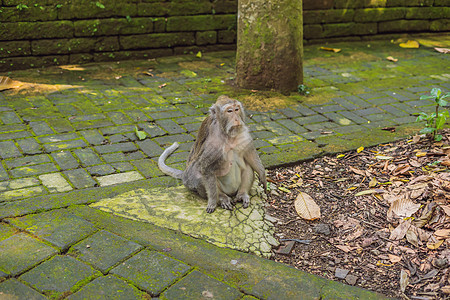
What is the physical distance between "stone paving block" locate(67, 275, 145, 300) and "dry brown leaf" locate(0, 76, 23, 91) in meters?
4.58

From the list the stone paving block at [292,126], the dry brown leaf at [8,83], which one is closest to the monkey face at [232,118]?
the stone paving block at [292,126]

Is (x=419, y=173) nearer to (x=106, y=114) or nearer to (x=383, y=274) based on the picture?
(x=383, y=274)

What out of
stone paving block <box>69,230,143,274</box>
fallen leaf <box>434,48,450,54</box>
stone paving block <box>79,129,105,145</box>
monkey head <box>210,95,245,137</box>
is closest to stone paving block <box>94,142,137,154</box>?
stone paving block <box>79,129,105,145</box>

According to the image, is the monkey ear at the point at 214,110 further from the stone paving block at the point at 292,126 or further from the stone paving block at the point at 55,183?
the stone paving block at the point at 292,126

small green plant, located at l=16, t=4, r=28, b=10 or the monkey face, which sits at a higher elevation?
small green plant, located at l=16, t=4, r=28, b=10

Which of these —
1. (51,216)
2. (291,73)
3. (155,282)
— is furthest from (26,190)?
(291,73)

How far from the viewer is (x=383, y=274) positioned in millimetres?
3441

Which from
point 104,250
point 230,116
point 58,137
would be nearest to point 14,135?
point 58,137

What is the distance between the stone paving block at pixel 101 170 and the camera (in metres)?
4.68

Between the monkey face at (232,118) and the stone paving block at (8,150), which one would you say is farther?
the stone paving block at (8,150)

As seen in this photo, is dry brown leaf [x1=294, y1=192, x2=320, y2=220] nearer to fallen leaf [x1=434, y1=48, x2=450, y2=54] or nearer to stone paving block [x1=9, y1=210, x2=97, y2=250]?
stone paving block [x1=9, y1=210, x2=97, y2=250]

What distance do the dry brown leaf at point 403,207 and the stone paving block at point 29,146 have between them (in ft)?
11.6

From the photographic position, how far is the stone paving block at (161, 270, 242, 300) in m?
3.05

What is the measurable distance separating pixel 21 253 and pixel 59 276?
1.32ft
